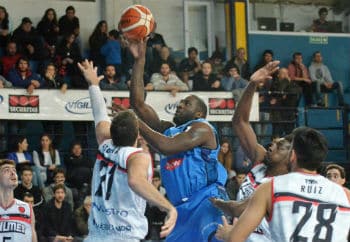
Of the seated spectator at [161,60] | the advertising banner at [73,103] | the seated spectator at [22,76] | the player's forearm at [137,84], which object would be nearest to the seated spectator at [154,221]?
the advertising banner at [73,103]

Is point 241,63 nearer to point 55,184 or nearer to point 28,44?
point 28,44

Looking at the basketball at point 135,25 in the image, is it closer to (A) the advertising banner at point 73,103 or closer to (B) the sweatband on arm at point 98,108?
(B) the sweatband on arm at point 98,108

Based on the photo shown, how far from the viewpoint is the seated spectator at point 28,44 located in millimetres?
18156

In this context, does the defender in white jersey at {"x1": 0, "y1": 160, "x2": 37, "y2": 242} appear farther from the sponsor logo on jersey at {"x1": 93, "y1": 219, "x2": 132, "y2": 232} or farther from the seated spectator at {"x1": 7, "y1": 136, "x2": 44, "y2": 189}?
the seated spectator at {"x1": 7, "y1": 136, "x2": 44, "y2": 189}

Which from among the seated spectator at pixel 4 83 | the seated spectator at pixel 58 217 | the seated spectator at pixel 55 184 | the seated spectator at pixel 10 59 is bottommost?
the seated spectator at pixel 58 217

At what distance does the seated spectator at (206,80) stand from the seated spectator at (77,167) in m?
2.89

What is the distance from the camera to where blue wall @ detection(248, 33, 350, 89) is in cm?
2252

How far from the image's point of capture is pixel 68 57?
717 inches

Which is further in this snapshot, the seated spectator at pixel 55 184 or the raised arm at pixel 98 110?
the seated spectator at pixel 55 184

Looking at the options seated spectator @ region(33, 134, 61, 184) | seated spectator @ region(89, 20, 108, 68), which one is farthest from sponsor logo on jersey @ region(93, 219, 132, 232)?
seated spectator @ region(89, 20, 108, 68)

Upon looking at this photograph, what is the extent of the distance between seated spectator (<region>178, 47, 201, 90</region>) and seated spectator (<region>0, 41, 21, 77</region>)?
3408 millimetres

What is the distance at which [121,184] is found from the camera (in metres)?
7.61

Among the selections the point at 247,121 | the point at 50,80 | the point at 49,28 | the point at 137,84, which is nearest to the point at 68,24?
the point at 49,28

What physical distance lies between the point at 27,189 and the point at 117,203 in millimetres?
7719
